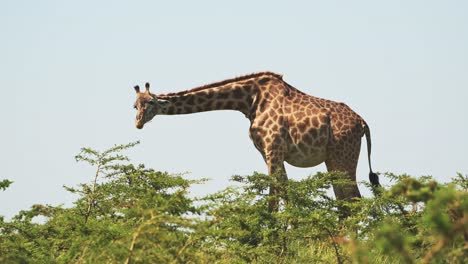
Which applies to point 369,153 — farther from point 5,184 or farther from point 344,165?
point 5,184

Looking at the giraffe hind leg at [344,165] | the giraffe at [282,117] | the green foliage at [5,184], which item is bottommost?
the green foliage at [5,184]

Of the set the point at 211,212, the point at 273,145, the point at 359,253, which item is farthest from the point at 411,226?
the point at 359,253

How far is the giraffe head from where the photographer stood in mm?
17594

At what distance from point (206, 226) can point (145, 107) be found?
11.1 m

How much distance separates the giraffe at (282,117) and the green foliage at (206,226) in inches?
149

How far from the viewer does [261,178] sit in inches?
494

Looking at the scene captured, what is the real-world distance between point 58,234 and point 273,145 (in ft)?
24.2

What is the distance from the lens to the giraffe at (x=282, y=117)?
16547 mm

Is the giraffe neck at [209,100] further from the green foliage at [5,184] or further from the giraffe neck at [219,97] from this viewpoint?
the green foliage at [5,184]

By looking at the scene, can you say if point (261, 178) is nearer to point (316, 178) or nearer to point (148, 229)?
point (316, 178)

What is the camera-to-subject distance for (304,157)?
16734mm

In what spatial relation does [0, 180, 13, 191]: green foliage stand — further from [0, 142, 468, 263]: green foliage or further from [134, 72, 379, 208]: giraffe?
[134, 72, 379, 208]: giraffe

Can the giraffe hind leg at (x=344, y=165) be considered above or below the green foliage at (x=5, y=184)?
above

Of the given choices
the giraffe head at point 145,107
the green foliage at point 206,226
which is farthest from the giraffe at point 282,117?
the green foliage at point 206,226
